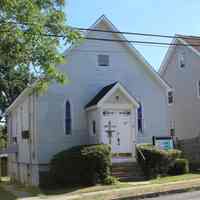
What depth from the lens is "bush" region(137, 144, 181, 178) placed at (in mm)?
22406

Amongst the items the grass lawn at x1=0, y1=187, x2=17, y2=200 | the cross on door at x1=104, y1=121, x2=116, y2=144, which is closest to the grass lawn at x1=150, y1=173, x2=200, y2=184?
the cross on door at x1=104, y1=121, x2=116, y2=144

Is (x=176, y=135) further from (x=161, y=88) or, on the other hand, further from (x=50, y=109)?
(x=50, y=109)

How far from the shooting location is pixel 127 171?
22.9m

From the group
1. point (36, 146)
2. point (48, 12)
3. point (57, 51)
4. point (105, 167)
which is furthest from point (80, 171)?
point (48, 12)

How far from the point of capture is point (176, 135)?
117ft

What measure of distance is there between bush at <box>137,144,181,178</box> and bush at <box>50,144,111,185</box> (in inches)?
90.1

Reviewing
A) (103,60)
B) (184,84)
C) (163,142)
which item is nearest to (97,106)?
(103,60)

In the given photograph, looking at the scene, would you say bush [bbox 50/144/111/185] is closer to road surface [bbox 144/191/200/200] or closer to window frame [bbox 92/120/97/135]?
window frame [bbox 92/120/97/135]

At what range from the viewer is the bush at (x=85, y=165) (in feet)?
67.3

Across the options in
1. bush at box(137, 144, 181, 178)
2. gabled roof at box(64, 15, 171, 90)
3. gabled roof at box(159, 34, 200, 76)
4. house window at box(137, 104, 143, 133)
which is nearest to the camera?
bush at box(137, 144, 181, 178)

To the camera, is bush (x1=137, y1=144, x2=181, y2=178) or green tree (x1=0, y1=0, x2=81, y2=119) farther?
bush (x1=137, y1=144, x2=181, y2=178)

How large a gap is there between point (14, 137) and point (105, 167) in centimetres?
1126

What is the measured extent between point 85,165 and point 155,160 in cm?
377

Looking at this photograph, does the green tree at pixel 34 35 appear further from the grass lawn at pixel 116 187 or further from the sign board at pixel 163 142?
the sign board at pixel 163 142
